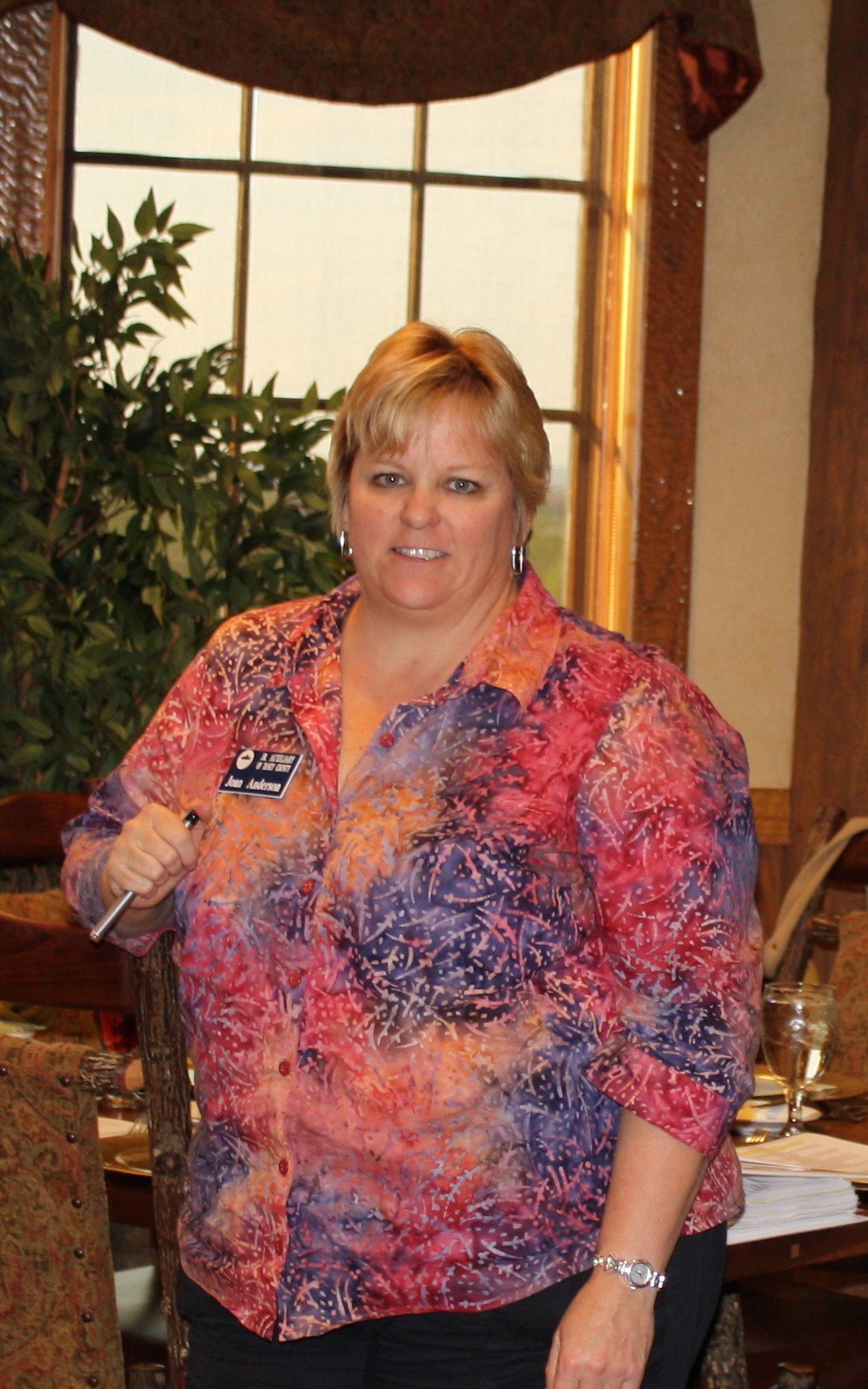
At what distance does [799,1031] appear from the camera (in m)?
2.07

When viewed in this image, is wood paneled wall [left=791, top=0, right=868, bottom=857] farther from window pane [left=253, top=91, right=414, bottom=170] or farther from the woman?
the woman

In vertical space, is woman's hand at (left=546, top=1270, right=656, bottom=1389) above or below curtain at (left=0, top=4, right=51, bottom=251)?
below

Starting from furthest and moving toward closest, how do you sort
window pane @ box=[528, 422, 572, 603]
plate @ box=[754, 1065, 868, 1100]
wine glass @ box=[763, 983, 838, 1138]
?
window pane @ box=[528, 422, 572, 603]
plate @ box=[754, 1065, 868, 1100]
wine glass @ box=[763, 983, 838, 1138]

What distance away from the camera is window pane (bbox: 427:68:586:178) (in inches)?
171

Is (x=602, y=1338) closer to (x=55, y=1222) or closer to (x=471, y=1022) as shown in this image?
(x=471, y=1022)

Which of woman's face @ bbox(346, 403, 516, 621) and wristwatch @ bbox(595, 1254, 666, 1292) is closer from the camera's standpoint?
wristwatch @ bbox(595, 1254, 666, 1292)

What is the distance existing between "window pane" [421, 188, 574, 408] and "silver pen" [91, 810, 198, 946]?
302 centimetres

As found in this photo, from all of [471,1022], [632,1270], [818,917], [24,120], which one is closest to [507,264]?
[24,120]

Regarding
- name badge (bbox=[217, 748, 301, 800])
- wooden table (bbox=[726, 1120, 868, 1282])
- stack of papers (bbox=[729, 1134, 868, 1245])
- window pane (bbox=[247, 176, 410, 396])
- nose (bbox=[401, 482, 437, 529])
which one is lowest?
wooden table (bbox=[726, 1120, 868, 1282])

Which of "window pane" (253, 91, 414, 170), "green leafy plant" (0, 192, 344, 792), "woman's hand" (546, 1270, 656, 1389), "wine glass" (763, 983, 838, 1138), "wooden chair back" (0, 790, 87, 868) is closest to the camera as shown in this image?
"woman's hand" (546, 1270, 656, 1389)

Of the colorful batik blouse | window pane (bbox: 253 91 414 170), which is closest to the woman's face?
the colorful batik blouse

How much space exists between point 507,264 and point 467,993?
10.9 feet

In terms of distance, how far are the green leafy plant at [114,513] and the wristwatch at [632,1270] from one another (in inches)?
86.9

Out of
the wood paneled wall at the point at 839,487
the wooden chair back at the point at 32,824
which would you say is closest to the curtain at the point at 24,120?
the wooden chair back at the point at 32,824
